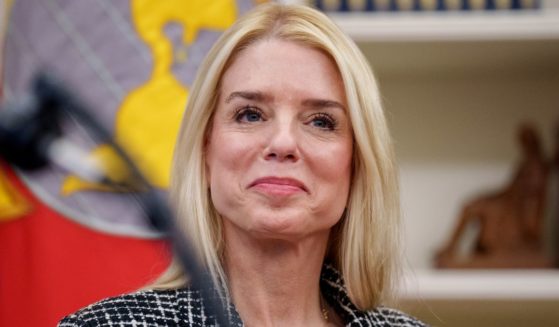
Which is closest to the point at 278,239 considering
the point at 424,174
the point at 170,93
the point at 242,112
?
the point at 242,112

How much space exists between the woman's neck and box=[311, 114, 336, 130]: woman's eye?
5.6 inches

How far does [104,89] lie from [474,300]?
0.90 metres

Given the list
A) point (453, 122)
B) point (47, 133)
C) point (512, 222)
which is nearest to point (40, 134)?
point (47, 133)

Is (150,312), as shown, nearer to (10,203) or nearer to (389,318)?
(389,318)

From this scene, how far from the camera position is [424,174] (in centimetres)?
264

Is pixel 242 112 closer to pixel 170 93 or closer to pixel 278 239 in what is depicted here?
pixel 278 239

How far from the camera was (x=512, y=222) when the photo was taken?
8.06ft

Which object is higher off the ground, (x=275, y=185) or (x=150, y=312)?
(x=275, y=185)

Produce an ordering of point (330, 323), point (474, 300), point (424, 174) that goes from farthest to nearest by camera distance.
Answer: point (424, 174), point (474, 300), point (330, 323)

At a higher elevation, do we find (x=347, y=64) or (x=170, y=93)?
(x=347, y=64)

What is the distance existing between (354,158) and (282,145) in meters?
0.16

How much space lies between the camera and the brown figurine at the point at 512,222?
2.42 meters

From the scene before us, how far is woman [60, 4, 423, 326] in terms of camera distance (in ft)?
4.34

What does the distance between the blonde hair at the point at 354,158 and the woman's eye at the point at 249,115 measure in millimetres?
57
